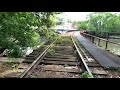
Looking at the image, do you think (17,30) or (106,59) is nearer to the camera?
(17,30)

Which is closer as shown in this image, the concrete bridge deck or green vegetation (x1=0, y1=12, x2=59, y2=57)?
green vegetation (x1=0, y1=12, x2=59, y2=57)

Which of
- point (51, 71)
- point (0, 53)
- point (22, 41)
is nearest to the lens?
point (51, 71)

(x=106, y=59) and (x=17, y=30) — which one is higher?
(x=17, y=30)

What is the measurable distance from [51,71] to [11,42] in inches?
99.0

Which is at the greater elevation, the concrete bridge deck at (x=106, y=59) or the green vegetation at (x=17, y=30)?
the green vegetation at (x=17, y=30)

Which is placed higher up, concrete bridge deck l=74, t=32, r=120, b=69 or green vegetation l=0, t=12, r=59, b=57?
green vegetation l=0, t=12, r=59, b=57

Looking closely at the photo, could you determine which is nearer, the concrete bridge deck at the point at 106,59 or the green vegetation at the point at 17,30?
the green vegetation at the point at 17,30
